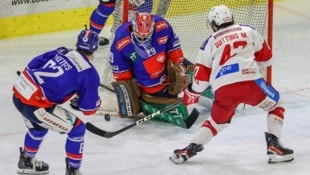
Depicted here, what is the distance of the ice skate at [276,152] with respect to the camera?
174 inches

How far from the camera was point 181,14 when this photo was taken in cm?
607

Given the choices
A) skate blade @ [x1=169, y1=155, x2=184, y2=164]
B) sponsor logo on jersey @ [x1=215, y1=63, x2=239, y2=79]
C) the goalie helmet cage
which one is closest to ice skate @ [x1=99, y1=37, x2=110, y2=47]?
the goalie helmet cage

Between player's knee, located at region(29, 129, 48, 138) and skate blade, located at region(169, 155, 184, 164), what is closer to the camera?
player's knee, located at region(29, 129, 48, 138)

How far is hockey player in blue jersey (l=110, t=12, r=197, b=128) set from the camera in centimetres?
504

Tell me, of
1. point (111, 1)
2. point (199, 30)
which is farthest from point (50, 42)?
point (199, 30)

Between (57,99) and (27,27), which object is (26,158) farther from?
(27,27)

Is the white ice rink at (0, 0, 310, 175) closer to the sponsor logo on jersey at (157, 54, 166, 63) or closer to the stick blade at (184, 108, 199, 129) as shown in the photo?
the stick blade at (184, 108, 199, 129)

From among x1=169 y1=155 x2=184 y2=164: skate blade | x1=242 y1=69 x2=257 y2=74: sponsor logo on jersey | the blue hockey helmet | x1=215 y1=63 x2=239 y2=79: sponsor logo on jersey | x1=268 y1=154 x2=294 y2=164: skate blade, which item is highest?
the blue hockey helmet

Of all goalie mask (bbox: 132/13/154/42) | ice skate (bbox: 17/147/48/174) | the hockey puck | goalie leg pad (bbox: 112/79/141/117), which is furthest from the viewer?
the hockey puck

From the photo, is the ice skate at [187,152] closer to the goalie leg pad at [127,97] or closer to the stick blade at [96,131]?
the stick blade at [96,131]

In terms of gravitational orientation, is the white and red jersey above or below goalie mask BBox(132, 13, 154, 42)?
above

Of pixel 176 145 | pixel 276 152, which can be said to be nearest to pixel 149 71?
pixel 176 145

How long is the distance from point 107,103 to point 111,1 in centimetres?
161

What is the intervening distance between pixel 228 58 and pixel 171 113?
1.01 metres
